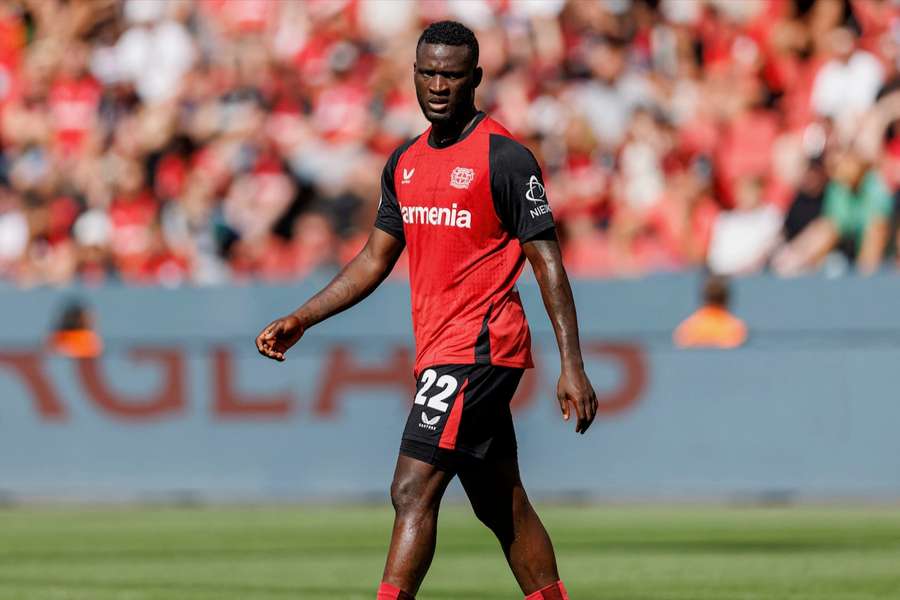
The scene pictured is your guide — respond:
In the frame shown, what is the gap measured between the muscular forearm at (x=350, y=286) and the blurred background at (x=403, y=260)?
28.0 feet

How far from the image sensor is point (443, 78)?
6.20 meters

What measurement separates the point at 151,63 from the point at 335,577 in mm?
11713

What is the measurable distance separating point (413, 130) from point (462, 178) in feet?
41.5

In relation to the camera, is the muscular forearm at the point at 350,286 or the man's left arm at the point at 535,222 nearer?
the man's left arm at the point at 535,222

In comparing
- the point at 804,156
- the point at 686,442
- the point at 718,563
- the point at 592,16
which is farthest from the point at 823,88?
the point at 718,563

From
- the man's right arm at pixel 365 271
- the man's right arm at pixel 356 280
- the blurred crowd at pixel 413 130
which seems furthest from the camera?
the blurred crowd at pixel 413 130

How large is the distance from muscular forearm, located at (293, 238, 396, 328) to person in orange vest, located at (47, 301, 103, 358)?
9.93m

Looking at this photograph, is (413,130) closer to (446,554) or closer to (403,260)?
(403,260)

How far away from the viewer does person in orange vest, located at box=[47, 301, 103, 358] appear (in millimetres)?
→ 16484

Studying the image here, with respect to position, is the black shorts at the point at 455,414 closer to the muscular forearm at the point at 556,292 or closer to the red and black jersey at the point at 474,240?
the red and black jersey at the point at 474,240

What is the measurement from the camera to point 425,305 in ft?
20.8

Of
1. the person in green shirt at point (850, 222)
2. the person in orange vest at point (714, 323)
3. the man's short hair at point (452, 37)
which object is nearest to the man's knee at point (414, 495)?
the man's short hair at point (452, 37)

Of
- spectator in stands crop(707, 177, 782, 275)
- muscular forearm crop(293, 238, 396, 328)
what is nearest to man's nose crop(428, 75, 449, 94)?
muscular forearm crop(293, 238, 396, 328)

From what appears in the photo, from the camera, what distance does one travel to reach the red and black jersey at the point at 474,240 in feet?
20.2
